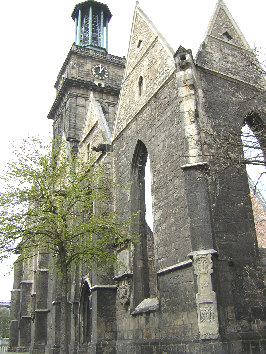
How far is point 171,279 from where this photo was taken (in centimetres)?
1070

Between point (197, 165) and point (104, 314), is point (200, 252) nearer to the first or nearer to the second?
point (197, 165)

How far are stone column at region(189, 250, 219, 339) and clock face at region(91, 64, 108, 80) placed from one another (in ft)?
Result: 67.8

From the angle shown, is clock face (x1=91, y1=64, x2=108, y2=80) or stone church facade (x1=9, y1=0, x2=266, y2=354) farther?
clock face (x1=91, y1=64, x2=108, y2=80)

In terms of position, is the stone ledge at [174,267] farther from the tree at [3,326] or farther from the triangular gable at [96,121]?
the tree at [3,326]

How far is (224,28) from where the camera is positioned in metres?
14.1

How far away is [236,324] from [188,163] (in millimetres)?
A: 4102

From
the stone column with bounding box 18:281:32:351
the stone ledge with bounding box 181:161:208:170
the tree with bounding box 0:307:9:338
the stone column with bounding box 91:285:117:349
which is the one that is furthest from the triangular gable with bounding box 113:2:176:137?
the tree with bounding box 0:307:9:338

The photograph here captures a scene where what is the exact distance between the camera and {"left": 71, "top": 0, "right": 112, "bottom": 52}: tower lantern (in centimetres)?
3098

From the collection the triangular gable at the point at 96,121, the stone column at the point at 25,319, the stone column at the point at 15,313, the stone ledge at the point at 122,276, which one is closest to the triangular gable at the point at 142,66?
the triangular gable at the point at 96,121

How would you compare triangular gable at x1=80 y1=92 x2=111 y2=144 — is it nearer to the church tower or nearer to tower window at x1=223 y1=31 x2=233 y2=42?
the church tower

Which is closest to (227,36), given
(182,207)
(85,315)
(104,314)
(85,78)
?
(182,207)

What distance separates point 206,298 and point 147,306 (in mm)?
3278

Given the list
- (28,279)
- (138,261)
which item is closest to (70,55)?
(28,279)

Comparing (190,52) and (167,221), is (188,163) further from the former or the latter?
(190,52)
